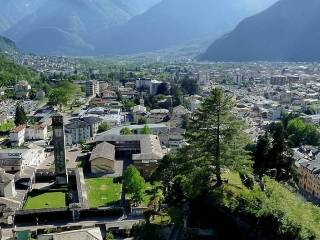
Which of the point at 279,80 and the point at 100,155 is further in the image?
the point at 279,80

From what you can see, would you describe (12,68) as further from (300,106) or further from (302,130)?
(302,130)

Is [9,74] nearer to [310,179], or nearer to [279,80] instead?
[279,80]

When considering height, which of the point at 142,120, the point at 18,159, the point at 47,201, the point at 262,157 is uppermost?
the point at 262,157

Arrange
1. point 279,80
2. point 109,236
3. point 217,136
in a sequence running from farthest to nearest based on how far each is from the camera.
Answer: point 279,80
point 109,236
point 217,136

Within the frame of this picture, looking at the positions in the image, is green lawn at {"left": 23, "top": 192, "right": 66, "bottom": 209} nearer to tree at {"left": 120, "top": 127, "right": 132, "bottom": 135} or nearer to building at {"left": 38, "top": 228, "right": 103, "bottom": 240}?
building at {"left": 38, "top": 228, "right": 103, "bottom": 240}

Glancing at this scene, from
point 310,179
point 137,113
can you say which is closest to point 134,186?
point 310,179
